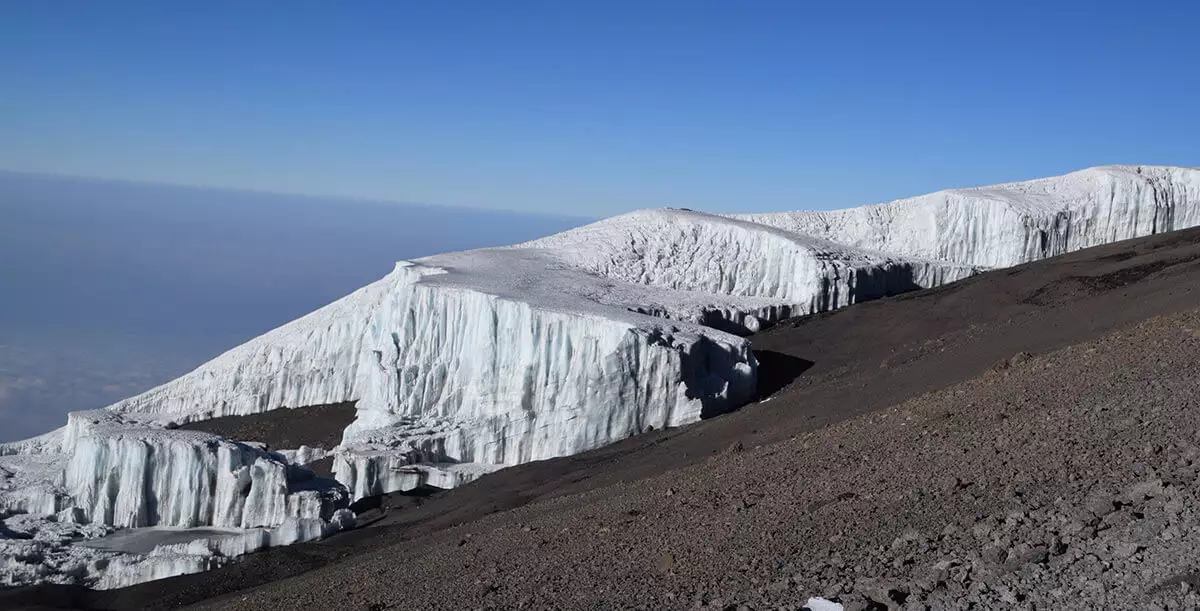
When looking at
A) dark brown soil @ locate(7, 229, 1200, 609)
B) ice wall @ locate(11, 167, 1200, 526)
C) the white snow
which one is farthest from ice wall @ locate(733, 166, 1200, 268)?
the white snow

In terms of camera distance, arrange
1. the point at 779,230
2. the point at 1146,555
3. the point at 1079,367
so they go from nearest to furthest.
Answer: the point at 1146,555 < the point at 1079,367 < the point at 779,230

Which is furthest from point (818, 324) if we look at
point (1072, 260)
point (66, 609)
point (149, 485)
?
point (66, 609)

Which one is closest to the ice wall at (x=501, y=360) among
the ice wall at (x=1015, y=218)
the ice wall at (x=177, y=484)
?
the ice wall at (x=177, y=484)

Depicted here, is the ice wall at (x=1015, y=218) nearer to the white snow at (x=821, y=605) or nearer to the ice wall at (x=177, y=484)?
the ice wall at (x=177, y=484)

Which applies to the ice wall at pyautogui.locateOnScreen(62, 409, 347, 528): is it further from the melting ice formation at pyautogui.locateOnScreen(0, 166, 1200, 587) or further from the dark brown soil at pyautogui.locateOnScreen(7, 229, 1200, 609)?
the dark brown soil at pyautogui.locateOnScreen(7, 229, 1200, 609)

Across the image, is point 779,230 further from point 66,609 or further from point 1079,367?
point 66,609

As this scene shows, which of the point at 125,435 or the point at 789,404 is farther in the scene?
the point at 789,404

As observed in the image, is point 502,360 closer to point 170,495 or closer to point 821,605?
point 170,495
